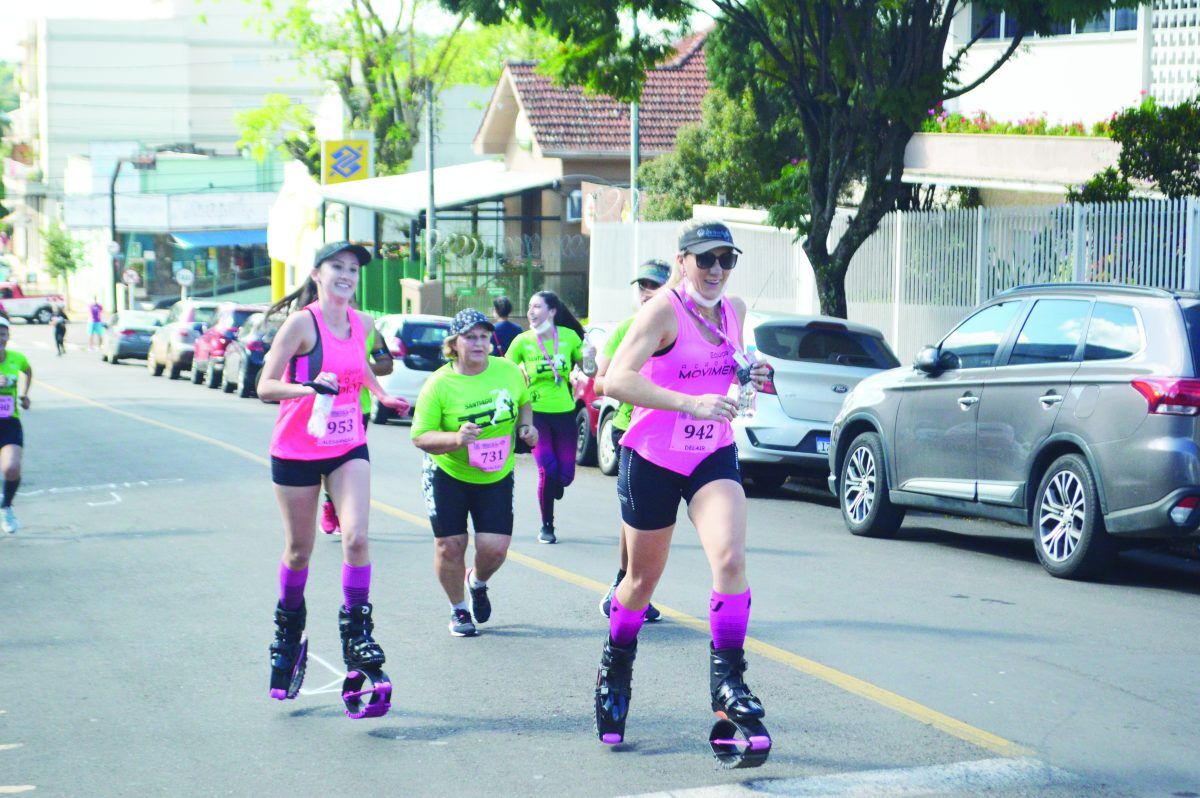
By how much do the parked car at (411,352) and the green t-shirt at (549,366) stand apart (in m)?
11.3

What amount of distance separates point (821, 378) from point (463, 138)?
5334cm

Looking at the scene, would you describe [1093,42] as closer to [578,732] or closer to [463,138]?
[578,732]

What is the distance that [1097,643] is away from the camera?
8.35 meters

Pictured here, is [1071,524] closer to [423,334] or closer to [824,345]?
[824,345]

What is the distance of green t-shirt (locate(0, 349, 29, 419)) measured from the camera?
13.3 metres

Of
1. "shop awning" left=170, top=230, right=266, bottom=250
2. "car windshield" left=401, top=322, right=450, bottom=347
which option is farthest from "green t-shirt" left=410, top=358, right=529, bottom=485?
"shop awning" left=170, top=230, right=266, bottom=250

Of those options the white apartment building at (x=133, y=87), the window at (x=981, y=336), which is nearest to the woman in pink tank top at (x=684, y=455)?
the window at (x=981, y=336)

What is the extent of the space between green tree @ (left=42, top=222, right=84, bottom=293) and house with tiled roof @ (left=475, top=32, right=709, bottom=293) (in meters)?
42.8

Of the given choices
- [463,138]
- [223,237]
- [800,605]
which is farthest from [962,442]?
[223,237]

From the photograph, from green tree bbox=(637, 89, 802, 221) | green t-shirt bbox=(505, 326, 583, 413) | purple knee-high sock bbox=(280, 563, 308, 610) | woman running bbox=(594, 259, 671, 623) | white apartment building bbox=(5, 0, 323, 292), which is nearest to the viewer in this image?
purple knee-high sock bbox=(280, 563, 308, 610)

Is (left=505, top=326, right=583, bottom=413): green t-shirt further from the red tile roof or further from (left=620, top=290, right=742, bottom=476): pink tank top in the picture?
the red tile roof

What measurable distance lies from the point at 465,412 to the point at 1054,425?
4178mm

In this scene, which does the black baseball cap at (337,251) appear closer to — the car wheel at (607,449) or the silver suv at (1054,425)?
the silver suv at (1054,425)

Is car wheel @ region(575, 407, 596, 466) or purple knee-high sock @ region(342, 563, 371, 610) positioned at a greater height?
purple knee-high sock @ region(342, 563, 371, 610)
